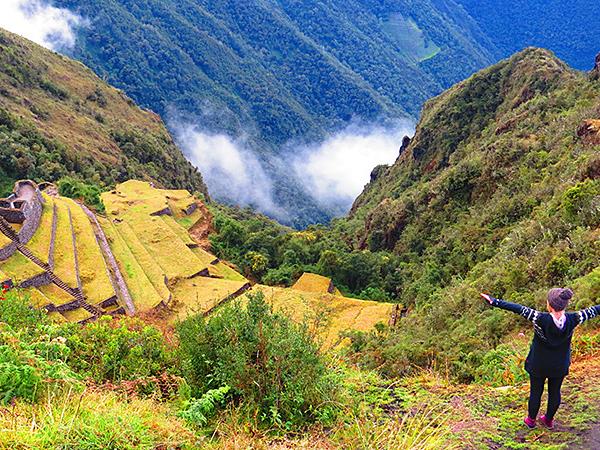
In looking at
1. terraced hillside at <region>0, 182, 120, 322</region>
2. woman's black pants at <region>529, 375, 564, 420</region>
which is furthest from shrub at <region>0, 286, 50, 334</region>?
terraced hillside at <region>0, 182, 120, 322</region>

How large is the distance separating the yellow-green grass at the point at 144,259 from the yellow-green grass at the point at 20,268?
20.0 feet

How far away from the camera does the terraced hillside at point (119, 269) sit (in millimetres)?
19859

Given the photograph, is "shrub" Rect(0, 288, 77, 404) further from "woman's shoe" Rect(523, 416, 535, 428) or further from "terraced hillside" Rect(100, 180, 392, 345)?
"terraced hillside" Rect(100, 180, 392, 345)

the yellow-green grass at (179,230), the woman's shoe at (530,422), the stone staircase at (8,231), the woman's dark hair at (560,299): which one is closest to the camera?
the woman's dark hair at (560,299)

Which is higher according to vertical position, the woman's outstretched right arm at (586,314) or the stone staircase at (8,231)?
the stone staircase at (8,231)

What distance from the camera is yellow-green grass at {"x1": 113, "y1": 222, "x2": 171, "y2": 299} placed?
25500mm

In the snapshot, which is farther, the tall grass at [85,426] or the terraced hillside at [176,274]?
the terraced hillside at [176,274]

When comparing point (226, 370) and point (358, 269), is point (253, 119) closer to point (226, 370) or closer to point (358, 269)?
point (358, 269)

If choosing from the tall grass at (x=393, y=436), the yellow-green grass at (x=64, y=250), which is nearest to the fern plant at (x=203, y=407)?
the tall grass at (x=393, y=436)

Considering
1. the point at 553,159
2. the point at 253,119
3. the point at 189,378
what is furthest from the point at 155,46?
the point at 189,378

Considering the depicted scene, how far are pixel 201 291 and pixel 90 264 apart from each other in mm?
5915

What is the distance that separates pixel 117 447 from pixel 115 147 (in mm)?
60990

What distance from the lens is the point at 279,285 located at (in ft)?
109

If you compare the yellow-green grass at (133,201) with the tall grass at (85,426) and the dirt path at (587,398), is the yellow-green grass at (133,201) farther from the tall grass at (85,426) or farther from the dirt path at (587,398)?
the dirt path at (587,398)
